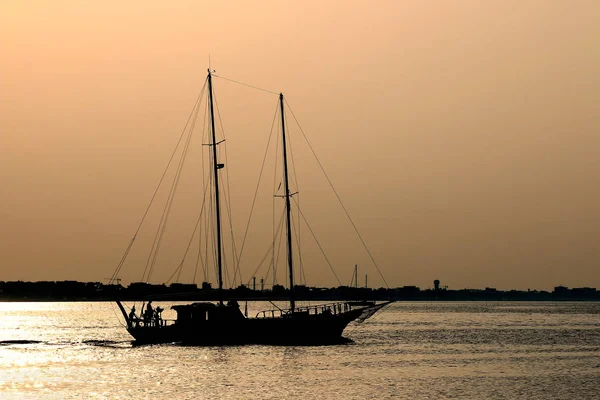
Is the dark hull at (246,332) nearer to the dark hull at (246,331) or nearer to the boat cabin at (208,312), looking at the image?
the dark hull at (246,331)

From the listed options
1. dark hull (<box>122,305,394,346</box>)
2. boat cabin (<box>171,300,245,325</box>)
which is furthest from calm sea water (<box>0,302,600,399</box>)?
boat cabin (<box>171,300,245,325</box>)

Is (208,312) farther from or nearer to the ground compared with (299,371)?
farther from the ground

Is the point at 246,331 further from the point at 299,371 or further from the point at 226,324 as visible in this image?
the point at 299,371

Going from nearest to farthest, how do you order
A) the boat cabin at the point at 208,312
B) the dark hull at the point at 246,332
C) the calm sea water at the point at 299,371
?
the calm sea water at the point at 299,371 < the dark hull at the point at 246,332 < the boat cabin at the point at 208,312

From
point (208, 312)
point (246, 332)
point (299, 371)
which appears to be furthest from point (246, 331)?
point (299, 371)

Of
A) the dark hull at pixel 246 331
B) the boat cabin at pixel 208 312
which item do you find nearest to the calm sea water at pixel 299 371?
the dark hull at pixel 246 331

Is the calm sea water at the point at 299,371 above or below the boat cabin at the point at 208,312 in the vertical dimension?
below

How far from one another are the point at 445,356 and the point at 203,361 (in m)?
25.7

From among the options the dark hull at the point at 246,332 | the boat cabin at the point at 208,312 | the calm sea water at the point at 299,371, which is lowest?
the calm sea water at the point at 299,371

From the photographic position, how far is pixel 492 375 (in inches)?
3152

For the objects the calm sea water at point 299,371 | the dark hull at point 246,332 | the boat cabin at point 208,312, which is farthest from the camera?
the boat cabin at point 208,312

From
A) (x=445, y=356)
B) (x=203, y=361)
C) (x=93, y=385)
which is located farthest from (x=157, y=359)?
(x=445, y=356)

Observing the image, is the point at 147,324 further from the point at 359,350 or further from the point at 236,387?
the point at 236,387

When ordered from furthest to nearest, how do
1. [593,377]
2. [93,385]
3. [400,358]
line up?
[400,358] → [593,377] → [93,385]
